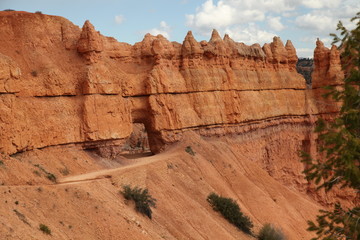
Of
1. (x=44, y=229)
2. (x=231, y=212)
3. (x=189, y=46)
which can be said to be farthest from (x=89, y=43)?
(x=44, y=229)

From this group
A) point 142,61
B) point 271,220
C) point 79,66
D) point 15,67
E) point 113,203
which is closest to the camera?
point 113,203

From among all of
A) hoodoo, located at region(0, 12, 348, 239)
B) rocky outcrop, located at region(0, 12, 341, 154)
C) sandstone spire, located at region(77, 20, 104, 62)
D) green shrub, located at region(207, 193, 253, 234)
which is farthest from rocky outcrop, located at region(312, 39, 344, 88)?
sandstone spire, located at region(77, 20, 104, 62)

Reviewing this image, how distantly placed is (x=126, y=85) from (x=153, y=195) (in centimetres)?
954

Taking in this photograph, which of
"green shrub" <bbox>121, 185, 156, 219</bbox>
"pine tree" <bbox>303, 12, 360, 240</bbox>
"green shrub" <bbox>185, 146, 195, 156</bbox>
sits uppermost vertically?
"pine tree" <bbox>303, 12, 360, 240</bbox>

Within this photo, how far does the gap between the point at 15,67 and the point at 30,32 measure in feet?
16.7

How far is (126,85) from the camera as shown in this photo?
3183 centimetres

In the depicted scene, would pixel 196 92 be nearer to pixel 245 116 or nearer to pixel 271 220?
pixel 245 116

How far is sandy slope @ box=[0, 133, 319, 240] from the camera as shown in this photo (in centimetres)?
1717

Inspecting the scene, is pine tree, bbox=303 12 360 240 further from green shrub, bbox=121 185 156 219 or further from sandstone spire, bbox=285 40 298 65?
sandstone spire, bbox=285 40 298 65

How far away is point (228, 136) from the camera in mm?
39344

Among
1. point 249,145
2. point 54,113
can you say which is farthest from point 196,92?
point 54,113

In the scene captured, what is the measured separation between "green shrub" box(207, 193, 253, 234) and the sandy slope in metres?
0.51

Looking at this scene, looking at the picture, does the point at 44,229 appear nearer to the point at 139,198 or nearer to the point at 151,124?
the point at 139,198

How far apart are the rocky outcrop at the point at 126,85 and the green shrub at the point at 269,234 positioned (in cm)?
959
